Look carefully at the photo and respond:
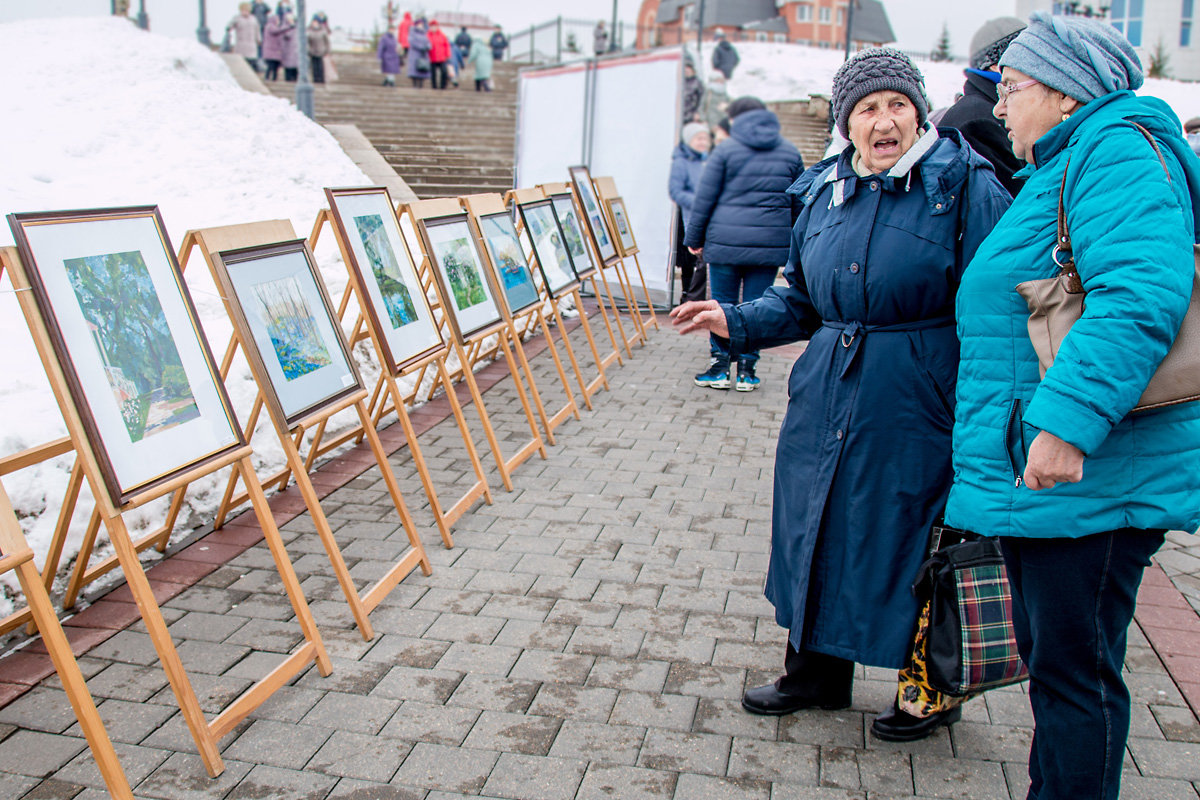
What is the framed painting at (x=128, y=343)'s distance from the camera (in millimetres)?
2797

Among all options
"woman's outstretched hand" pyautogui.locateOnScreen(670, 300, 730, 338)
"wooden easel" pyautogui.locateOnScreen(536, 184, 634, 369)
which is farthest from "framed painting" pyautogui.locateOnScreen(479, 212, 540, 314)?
"woman's outstretched hand" pyautogui.locateOnScreen(670, 300, 730, 338)

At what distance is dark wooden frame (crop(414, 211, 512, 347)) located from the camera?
5242 mm

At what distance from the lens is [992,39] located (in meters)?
4.14

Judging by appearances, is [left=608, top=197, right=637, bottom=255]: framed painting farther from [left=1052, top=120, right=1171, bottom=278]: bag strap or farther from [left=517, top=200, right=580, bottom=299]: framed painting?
[left=1052, top=120, right=1171, bottom=278]: bag strap

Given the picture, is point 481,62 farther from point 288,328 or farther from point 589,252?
point 288,328

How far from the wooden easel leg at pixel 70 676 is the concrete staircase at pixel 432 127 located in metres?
13.0

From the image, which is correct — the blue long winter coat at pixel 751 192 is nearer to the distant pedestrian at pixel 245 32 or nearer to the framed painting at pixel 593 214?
the framed painting at pixel 593 214

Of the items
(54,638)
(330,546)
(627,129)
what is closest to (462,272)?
(330,546)

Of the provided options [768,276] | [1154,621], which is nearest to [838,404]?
[1154,621]

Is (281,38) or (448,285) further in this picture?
(281,38)

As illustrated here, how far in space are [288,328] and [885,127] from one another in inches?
86.9

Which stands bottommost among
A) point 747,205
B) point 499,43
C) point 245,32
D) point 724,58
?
point 724,58

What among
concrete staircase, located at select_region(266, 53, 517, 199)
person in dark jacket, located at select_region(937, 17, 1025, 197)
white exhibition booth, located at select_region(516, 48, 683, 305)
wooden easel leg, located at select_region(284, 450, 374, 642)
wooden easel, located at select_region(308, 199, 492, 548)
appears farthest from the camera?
concrete staircase, located at select_region(266, 53, 517, 199)

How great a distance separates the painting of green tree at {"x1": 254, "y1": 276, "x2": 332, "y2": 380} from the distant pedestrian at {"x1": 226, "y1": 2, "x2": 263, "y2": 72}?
72.4ft
